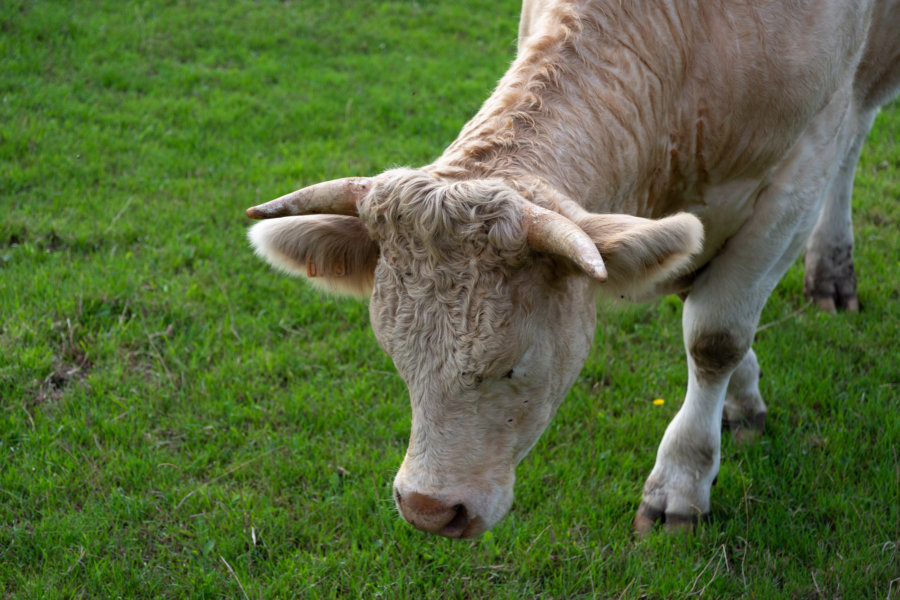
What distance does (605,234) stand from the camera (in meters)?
2.65

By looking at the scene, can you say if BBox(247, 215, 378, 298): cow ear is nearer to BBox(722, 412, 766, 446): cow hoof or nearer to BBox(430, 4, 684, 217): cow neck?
BBox(430, 4, 684, 217): cow neck

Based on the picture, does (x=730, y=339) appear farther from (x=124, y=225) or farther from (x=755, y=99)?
(x=124, y=225)

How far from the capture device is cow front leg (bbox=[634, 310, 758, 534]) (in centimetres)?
397

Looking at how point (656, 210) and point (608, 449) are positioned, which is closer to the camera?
point (656, 210)

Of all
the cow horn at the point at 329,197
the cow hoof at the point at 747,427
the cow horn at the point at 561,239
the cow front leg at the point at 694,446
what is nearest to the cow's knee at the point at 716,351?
the cow front leg at the point at 694,446

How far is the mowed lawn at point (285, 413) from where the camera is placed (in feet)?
12.1

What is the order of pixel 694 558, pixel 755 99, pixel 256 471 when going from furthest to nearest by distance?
pixel 256 471 < pixel 694 558 < pixel 755 99

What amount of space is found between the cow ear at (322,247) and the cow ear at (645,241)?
2.97 ft

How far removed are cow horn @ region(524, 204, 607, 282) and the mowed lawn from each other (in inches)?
70.4

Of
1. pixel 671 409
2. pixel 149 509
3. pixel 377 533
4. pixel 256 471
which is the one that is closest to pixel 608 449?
pixel 671 409

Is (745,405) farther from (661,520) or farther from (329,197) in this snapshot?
(329,197)

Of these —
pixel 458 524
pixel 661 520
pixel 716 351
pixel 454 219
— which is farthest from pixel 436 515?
pixel 716 351

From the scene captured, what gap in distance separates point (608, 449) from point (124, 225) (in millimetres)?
3950

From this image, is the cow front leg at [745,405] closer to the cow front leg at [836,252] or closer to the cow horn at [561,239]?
the cow front leg at [836,252]
